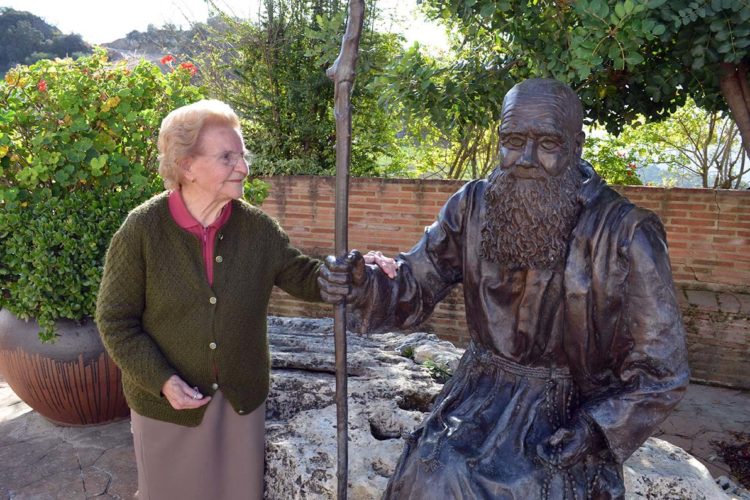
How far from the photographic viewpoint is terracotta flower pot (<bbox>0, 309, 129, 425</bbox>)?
152 inches

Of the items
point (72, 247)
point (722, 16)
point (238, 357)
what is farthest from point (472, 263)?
point (72, 247)

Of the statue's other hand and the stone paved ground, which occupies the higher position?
the statue's other hand

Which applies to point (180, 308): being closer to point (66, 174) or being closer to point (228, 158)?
point (228, 158)

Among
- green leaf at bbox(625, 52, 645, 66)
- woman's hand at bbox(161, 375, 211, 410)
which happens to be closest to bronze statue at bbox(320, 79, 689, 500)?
woman's hand at bbox(161, 375, 211, 410)

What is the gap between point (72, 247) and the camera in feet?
12.1

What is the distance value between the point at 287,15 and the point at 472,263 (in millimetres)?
7120

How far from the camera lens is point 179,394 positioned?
2.30 m

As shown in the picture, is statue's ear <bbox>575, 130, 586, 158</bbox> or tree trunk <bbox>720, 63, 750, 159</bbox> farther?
tree trunk <bbox>720, 63, 750, 159</bbox>

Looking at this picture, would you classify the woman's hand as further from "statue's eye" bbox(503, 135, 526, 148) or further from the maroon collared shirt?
"statue's eye" bbox(503, 135, 526, 148)

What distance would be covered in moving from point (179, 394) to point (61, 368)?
1.99 metres

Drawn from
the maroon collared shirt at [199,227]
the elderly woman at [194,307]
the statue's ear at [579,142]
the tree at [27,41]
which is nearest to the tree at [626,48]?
the statue's ear at [579,142]

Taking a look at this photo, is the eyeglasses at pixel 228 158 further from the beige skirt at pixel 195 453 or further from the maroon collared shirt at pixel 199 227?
the beige skirt at pixel 195 453

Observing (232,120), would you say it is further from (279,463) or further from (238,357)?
(279,463)

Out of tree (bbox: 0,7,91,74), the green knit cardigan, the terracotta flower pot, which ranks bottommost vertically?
the terracotta flower pot
